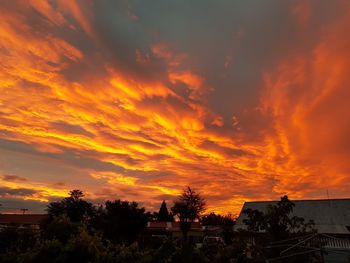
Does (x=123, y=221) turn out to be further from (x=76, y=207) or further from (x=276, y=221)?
(x=76, y=207)

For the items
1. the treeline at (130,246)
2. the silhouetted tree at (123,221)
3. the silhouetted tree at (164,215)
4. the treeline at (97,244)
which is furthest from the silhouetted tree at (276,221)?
the silhouetted tree at (164,215)

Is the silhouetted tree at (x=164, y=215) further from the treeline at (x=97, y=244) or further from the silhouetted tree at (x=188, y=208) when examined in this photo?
the treeline at (x=97, y=244)

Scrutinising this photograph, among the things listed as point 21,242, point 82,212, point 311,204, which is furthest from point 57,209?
A: point 311,204

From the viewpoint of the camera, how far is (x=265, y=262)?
15.9 metres

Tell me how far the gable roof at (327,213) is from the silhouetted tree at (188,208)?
40.3 meters

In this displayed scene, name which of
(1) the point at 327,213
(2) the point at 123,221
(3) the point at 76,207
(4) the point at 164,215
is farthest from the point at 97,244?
(4) the point at 164,215

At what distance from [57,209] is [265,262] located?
52.2 m

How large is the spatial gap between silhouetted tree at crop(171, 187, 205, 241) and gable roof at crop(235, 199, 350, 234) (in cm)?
4034

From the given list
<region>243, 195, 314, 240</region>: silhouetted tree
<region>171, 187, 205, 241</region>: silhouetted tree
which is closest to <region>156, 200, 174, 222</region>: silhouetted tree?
<region>171, 187, 205, 241</region>: silhouetted tree

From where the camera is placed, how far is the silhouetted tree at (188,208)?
7712cm

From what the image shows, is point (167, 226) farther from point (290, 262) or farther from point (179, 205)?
point (290, 262)

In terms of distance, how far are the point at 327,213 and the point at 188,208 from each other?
147 feet

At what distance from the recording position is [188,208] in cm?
7744

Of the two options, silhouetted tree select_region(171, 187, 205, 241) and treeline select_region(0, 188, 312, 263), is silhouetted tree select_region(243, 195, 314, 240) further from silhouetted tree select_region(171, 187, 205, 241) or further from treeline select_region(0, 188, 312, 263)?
silhouetted tree select_region(171, 187, 205, 241)
